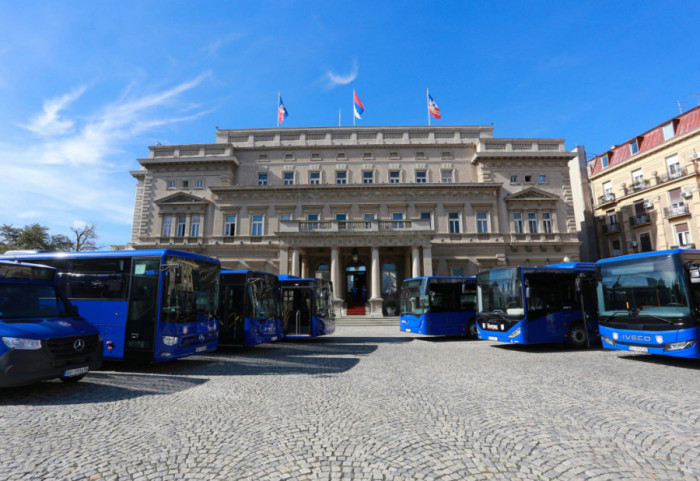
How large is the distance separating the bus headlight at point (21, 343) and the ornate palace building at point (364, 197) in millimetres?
21377

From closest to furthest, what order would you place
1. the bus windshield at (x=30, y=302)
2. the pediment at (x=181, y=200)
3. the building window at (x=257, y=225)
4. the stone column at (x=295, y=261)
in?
the bus windshield at (x=30, y=302), the stone column at (x=295, y=261), the building window at (x=257, y=225), the pediment at (x=181, y=200)

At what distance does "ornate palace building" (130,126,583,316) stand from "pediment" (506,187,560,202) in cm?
8

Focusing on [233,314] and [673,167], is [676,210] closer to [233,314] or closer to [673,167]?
[673,167]

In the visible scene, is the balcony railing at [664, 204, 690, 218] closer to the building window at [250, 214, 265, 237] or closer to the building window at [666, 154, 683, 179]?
the building window at [666, 154, 683, 179]

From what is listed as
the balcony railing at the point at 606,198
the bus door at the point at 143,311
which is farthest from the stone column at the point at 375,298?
the balcony railing at the point at 606,198

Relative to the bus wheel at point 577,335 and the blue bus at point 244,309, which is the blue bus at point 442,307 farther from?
the blue bus at point 244,309

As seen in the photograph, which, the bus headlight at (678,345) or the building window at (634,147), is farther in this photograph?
the building window at (634,147)

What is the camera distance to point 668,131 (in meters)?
29.5

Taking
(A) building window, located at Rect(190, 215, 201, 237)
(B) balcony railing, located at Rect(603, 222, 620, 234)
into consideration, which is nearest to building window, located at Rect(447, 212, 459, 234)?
(B) balcony railing, located at Rect(603, 222, 620, 234)

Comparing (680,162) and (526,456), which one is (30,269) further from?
(680,162)

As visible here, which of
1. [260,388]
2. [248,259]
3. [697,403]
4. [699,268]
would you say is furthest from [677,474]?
[248,259]

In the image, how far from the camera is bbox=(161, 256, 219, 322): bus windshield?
8.62m

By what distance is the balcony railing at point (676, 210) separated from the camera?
89.4ft

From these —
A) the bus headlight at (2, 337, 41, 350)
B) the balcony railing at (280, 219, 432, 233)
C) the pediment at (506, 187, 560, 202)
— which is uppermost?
the pediment at (506, 187, 560, 202)
